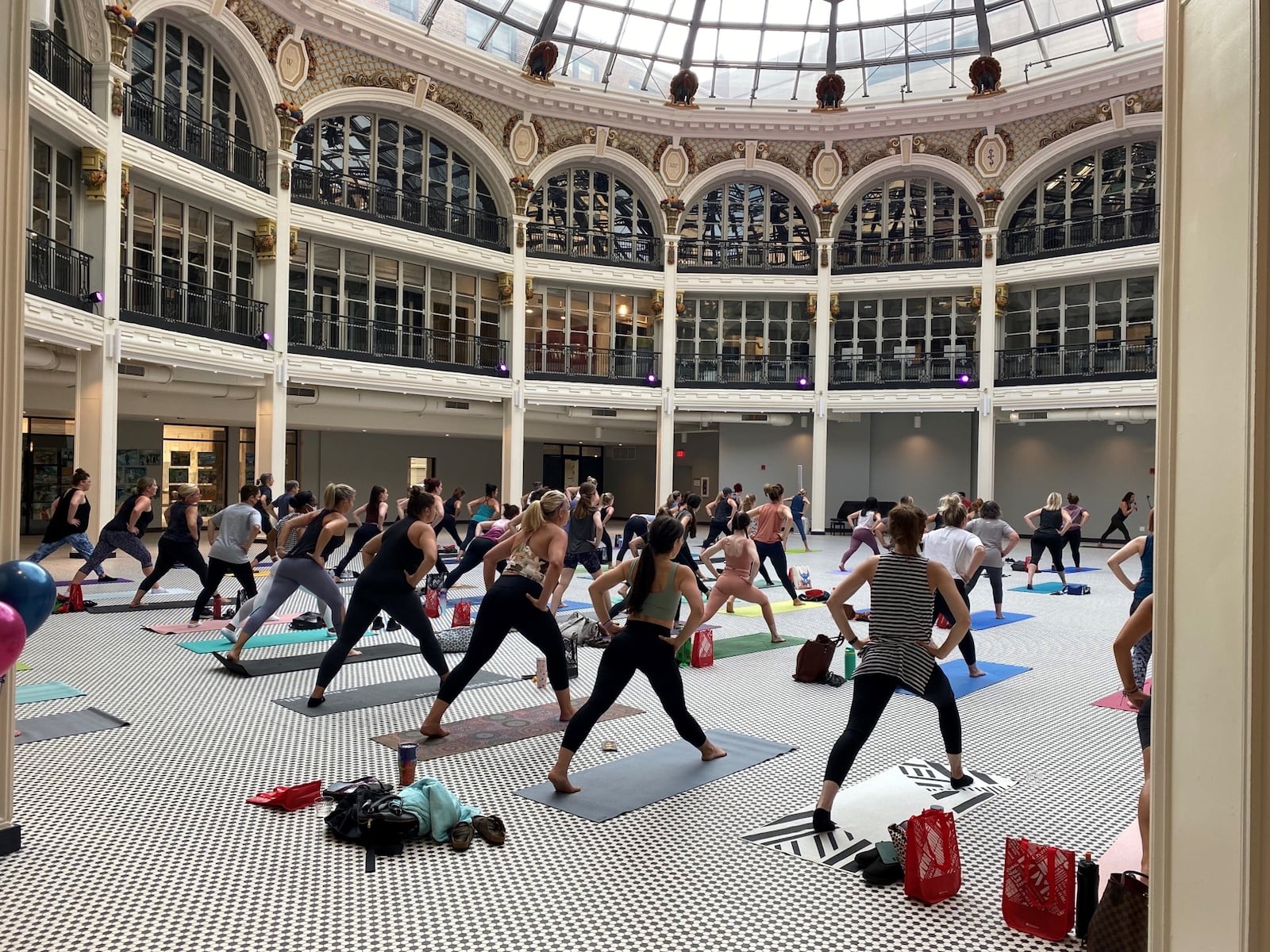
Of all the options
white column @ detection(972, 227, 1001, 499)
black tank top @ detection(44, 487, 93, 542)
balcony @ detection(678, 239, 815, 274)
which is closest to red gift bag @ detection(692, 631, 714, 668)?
black tank top @ detection(44, 487, 93, 542)

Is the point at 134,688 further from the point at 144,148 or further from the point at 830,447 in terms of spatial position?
the point at 830,447

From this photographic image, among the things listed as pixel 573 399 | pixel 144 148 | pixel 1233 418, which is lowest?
pixel 1233 418

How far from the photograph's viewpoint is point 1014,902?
3559 millimetres

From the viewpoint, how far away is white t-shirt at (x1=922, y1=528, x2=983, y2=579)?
8.16 meters

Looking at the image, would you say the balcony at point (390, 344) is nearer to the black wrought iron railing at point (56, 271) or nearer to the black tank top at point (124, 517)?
the black wrought iron railing at point (56, 271)

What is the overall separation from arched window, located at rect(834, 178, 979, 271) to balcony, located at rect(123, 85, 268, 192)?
51.0 feet

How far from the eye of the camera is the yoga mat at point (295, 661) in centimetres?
768

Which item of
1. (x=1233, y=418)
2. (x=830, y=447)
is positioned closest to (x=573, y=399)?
(x=830, y=447)

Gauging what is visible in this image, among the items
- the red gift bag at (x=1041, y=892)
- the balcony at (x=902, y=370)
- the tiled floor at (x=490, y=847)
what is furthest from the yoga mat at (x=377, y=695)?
the balcony at (x=902, y=370)

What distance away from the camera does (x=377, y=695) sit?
23.0ft

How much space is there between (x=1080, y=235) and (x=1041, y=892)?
81.4 ft

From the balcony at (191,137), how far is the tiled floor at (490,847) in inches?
521

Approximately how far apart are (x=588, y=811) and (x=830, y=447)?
81.0 ft

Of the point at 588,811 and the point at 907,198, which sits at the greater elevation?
the point at 907,198
